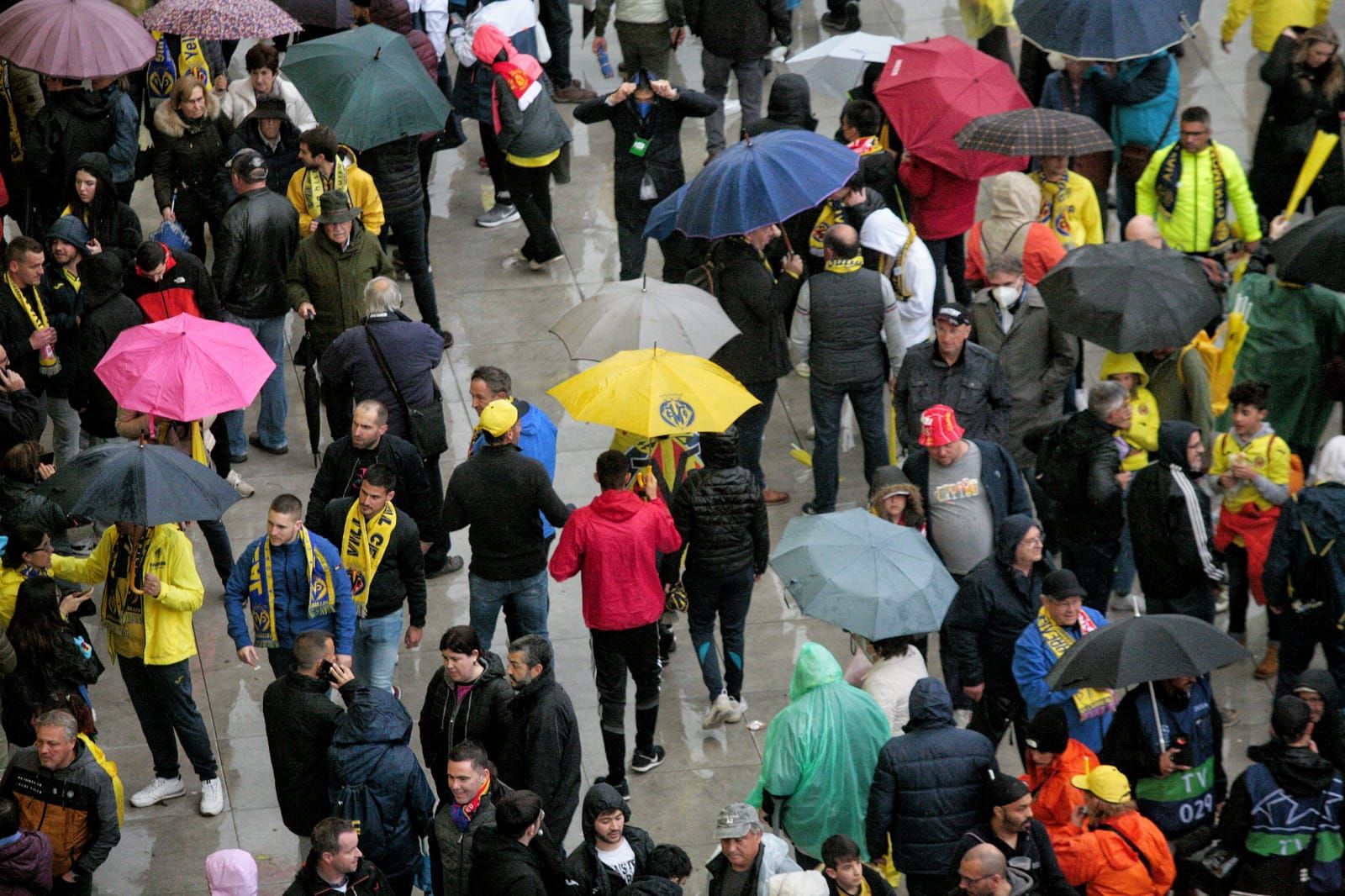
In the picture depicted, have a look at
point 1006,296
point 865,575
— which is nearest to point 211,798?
point 865,575

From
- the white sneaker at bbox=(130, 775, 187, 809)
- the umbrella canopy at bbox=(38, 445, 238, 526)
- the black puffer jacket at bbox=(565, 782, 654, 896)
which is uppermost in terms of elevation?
the umbrella canopy at bbox=(38, 445, 238, 526)

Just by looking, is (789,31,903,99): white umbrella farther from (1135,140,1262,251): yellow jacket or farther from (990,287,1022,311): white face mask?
(990,287,1022,311): white face mask

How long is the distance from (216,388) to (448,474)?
238 cm

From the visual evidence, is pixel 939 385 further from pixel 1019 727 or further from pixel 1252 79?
pixel 1252 79

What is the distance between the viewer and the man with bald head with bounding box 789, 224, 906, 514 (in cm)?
1142

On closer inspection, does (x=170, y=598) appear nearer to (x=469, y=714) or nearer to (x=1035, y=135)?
(x=469, y=714)

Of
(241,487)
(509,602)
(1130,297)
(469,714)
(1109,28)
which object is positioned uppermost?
(1109,28)

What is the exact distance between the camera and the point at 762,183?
→ 1147 cm

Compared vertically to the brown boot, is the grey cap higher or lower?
higher

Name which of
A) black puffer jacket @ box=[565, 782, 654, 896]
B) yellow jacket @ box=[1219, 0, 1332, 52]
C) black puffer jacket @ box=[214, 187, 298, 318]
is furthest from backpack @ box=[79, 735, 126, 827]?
yellow jacket @ box=[1219, 0, 1332, 52]

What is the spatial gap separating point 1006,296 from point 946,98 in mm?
1854

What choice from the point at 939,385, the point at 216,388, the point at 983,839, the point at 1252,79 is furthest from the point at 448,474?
the point at 1252,79

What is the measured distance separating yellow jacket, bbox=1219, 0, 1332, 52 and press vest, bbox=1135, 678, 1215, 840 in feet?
23.6

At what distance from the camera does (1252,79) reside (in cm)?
1631
